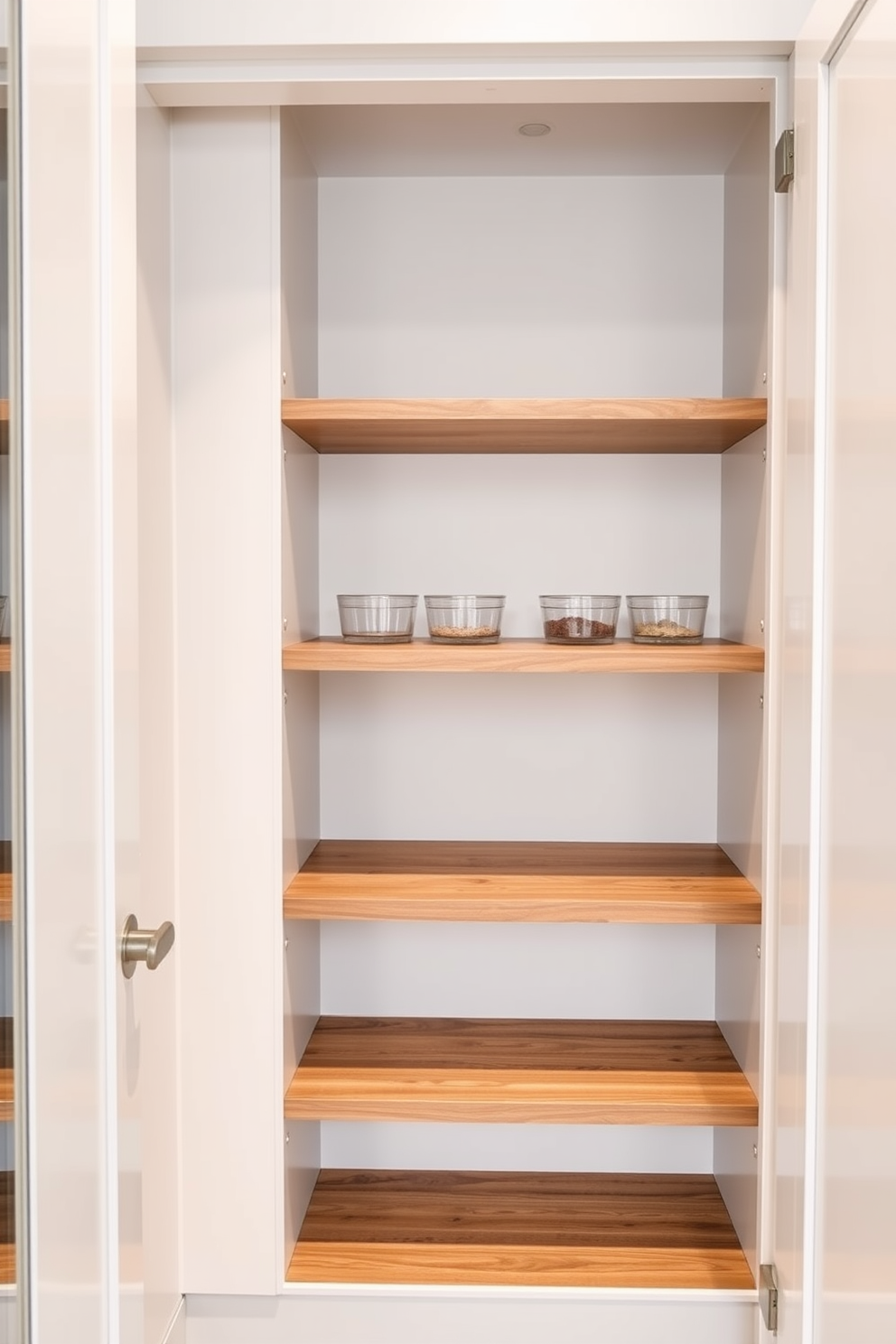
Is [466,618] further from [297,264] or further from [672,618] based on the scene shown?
[297,264]

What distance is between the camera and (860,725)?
1300 millimetres

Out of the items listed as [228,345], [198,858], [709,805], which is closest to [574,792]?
[709,805]

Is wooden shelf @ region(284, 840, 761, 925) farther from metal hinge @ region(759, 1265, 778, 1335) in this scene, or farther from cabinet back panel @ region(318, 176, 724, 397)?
cabinet back panel @ region(318, 176, 724, 397)

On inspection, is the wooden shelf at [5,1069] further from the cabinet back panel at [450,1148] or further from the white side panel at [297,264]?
the cabinet back panel at [450,1148]

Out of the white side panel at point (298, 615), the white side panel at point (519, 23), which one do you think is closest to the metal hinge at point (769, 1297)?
the white side panel at point (298, 615)

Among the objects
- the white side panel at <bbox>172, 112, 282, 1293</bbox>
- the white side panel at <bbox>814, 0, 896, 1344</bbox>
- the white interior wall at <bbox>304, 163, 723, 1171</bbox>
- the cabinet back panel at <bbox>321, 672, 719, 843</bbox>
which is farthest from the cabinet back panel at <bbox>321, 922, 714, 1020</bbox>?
the white side panel at <bbox>814, 0, 896, 1344</bbox>

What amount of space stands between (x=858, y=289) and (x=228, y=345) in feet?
3.03

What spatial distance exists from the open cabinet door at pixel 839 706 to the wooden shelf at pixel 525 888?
0.25 metres

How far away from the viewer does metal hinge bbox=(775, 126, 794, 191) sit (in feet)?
5.18

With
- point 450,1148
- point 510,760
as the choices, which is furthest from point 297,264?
point 450,1148

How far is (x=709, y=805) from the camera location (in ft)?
7.29

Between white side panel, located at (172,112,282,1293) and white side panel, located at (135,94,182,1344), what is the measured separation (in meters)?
0.02

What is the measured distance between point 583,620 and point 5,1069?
1.20 metres

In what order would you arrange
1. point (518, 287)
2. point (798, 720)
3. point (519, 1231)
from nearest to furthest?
point (798, 720) < point (519, 1231) < point (518, 287)
